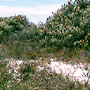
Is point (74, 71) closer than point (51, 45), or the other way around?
point (74, 71)

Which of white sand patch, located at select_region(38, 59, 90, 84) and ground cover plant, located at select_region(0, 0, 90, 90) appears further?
ground cover plant, located at select_region(0, 0, 90, 90)

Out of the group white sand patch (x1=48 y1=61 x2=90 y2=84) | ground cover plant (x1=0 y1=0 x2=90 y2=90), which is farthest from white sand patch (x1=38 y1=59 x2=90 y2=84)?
ground cover plant (x1=0 y1=0 x2=90 y2=90)

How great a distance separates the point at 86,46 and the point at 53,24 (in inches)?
104

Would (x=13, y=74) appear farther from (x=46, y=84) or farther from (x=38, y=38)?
(x=38, y=38)

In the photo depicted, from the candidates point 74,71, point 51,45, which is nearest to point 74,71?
point 74,71

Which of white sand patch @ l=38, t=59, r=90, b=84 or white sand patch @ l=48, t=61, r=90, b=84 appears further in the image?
white sand patch @ l=48, t=61, r=90, b=84

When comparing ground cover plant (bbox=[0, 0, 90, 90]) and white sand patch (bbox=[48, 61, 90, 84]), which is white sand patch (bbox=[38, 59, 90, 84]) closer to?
white sand patch (bbox=[48, 61, 90, 84])

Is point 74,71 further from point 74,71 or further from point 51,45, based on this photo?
point 51,45

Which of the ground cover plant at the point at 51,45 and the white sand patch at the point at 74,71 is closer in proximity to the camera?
the white sand patch at the point at 74,71

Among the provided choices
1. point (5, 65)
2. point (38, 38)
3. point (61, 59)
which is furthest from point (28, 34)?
point (5, 65)

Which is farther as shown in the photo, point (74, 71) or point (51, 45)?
point (51, 45)

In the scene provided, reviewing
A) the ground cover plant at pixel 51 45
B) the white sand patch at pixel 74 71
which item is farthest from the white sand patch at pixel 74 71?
the ground cover plant at pixel 51 45

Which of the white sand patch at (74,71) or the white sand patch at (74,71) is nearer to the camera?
the white sand patch at (74,71)

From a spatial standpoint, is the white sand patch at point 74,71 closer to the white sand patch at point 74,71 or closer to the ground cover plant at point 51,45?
the white sand patch at point 74,71
